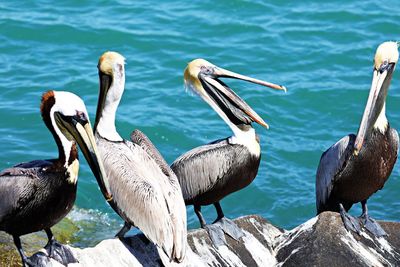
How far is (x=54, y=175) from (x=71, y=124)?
382mm

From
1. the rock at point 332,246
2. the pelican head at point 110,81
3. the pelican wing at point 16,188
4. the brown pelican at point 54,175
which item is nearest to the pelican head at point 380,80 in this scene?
the rock at point 332,246

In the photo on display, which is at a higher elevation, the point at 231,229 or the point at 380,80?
the point at 380,80

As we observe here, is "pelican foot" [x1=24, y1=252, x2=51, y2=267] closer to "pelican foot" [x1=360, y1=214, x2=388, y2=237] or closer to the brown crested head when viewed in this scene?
the brown crested head

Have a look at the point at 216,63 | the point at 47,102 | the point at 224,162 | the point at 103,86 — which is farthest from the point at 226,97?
the point at 216,63

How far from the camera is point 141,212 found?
6.57 m

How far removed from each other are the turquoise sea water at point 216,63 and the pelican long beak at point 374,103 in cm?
330

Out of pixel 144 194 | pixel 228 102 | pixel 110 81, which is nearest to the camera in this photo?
pixel 144 194

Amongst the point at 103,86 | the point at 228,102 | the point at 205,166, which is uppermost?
the point at 103,86

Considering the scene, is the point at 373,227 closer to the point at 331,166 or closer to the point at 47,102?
the point at 331,166

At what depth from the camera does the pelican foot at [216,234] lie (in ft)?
22.6

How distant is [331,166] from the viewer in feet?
24.8

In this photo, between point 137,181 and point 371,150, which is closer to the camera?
point 137,181

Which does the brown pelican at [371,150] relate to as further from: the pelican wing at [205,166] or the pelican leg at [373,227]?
the pelican wing at [205,166]

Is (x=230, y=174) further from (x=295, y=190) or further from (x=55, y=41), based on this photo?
→ (x=55, y=41)
